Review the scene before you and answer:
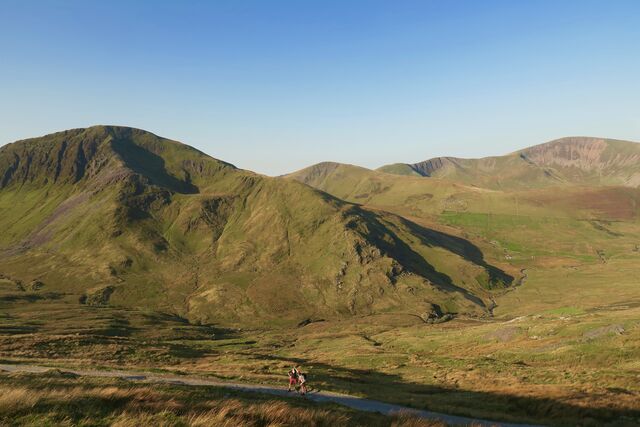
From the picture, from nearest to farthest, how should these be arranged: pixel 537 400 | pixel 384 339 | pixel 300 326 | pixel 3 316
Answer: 1. pixel 537 400
2. pixel 384 339
3. pixel 3 316
4. pixel 300 326

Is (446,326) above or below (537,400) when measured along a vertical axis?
below

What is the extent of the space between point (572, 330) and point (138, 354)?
84.2 meters

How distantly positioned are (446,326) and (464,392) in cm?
10055

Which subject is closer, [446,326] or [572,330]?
[572,330]

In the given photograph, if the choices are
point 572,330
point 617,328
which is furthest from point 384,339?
point 617,328

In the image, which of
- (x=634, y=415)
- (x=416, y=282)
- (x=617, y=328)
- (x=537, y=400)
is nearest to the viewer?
(x=634, y=415)

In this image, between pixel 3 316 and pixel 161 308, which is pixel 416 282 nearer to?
pixel 161 308

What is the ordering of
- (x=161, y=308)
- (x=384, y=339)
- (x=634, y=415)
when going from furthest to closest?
(x=161, y=308), (x=384, y=339), (x=634, y=415)

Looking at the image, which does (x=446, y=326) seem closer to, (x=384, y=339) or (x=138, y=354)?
(x=384, y=339)

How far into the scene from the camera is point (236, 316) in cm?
17150

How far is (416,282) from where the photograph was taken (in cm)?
18912

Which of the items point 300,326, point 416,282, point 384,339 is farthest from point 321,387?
point 416,282

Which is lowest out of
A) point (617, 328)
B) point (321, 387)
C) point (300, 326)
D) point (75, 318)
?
point (300, 326)

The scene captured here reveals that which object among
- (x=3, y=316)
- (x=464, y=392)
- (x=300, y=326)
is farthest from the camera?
(x=300, y=326)
